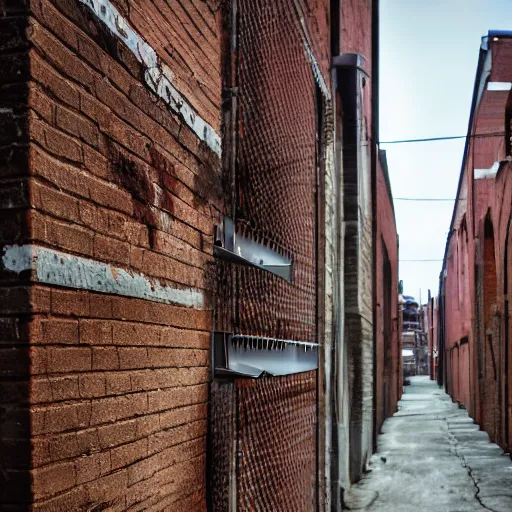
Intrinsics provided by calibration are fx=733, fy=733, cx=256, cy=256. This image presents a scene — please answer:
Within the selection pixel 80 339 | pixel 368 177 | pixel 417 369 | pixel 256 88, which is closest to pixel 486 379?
pixel 368 177

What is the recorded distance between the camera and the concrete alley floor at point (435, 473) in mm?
7402

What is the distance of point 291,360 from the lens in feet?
15.8

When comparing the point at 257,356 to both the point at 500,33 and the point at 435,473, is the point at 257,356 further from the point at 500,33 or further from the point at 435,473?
the point at 500,33

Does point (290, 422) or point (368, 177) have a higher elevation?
point (368, 177)

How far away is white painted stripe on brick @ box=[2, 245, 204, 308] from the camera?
1.65 meters

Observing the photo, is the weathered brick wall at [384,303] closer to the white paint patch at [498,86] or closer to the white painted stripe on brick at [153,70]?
the white paint patch at [498,86]

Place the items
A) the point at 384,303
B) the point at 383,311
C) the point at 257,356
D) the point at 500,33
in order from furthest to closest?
the point at 384,303, the point at 383,311, the point at 500,33, the point at 257,356

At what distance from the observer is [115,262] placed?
209cm

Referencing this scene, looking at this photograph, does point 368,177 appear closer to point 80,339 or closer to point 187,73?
point 187,73

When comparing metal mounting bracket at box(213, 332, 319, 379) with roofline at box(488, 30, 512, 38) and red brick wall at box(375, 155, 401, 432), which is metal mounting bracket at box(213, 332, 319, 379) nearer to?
red brick wall at box(375, 155, 401, 432)

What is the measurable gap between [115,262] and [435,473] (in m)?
7.96

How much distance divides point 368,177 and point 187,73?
8.51m

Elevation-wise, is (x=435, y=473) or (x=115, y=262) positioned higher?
(x=115, y=262)

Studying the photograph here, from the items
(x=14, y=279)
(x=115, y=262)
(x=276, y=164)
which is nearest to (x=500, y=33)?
(x=276, y=164)
